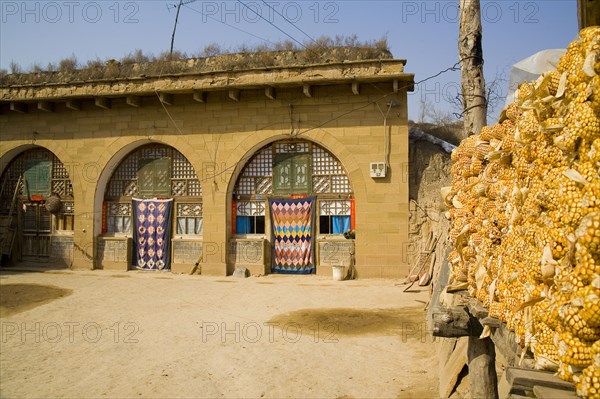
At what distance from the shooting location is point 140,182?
516 inches

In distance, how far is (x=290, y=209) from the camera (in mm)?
11852

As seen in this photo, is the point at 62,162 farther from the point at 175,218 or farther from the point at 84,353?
the point at 84,353

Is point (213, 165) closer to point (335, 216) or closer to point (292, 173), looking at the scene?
point (292, 173)

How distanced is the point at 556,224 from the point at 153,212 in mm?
12218

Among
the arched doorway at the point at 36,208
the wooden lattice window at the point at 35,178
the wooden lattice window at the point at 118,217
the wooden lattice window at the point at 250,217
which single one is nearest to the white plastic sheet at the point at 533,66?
the wooden lattice window at the point at 250,217

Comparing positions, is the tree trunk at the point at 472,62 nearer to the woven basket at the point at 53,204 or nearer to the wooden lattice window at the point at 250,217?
the wooden lattice window at the point at 250,217

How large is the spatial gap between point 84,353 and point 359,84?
847cm

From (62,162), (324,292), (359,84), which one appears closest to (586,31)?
(324,292)

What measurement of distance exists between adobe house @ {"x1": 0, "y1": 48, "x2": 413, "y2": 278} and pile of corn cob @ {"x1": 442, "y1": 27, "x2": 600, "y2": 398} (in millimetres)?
8311

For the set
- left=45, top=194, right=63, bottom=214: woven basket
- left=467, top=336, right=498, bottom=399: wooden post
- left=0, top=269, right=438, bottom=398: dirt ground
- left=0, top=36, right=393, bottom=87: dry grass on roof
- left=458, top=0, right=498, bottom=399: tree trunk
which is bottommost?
left=0, top=269, right=438, bottom=398: dirt ground

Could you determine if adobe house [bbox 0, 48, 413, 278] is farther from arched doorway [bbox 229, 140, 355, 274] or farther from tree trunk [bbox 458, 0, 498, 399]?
tree trunk [bbox 458, 0, 498, 399]

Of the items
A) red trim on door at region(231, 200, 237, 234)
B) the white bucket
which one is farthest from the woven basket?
the white bucket

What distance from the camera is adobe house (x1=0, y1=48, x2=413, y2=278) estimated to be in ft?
35.9

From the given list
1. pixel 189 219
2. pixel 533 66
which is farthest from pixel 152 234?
pixel 533 66
